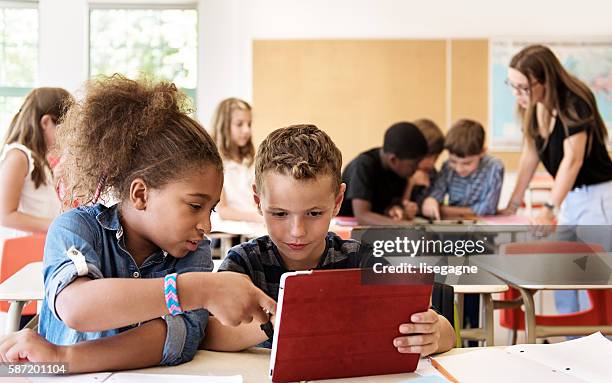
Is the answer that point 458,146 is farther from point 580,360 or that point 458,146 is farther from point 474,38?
point 580,360

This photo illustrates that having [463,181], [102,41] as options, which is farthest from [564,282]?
[102,41]

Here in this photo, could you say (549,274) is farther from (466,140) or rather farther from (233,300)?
(466,140)

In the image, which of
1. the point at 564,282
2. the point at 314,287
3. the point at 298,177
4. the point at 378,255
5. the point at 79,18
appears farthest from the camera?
the point at 79,18

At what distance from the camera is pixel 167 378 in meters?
1.20

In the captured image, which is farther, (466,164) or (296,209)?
(466,164)

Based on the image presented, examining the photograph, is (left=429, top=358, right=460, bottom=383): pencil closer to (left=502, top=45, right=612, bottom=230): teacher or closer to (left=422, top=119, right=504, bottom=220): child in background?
(left=502, top=45, right=612, bottom=230): teacher

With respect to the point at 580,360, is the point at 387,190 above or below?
above

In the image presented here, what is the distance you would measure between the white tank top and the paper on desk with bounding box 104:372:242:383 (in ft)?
6.86

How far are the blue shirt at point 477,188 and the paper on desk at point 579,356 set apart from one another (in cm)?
315

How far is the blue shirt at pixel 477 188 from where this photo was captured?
14.9 feet

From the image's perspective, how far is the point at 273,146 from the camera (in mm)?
1539

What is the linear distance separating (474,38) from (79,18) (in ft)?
11.9

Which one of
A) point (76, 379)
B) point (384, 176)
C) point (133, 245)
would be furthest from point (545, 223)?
point (76, 379)

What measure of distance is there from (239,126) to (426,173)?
130cm
